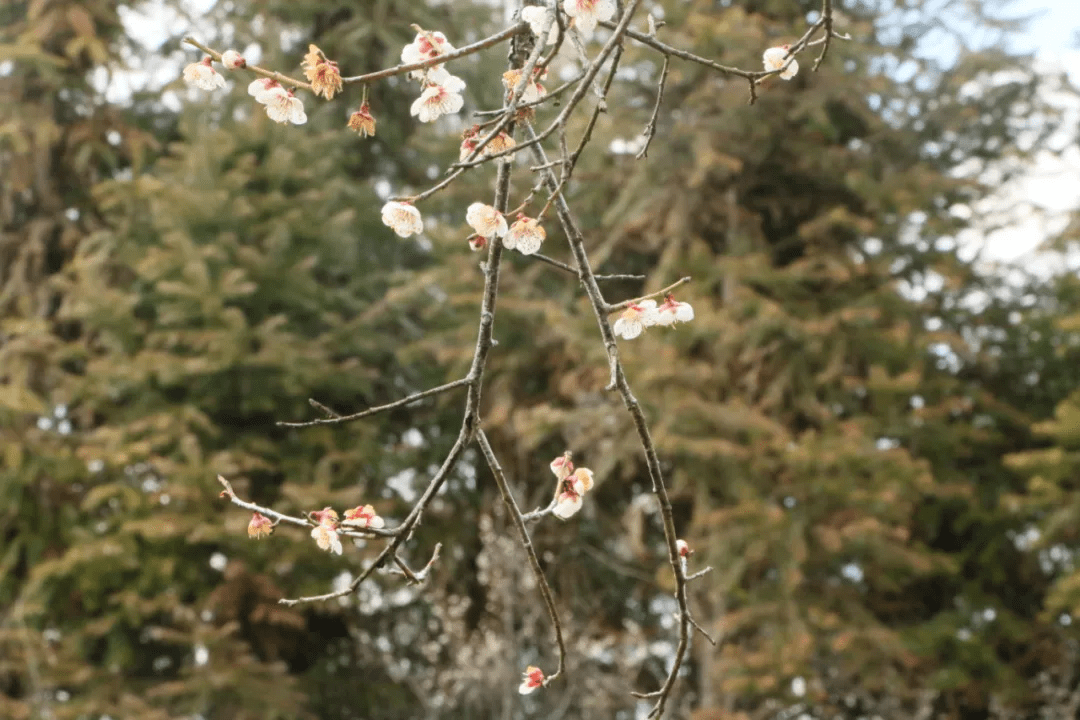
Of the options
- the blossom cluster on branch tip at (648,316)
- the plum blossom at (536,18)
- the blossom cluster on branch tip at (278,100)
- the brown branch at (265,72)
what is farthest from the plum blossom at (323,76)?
the blossom cluster on branch tip at (648,316)

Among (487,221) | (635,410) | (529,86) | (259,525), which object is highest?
(529,86)

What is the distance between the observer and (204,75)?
60.3 inches

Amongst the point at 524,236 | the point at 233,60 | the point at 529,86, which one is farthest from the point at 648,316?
the point at 233,60

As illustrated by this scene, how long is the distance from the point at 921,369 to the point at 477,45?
223 inches

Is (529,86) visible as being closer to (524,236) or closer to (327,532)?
(524,236)

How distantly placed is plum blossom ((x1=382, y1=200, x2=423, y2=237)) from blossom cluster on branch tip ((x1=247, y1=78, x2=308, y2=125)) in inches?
7.3

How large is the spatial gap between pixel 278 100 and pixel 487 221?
0.36 metres

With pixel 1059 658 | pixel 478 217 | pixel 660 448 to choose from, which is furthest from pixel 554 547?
pixel 478 217

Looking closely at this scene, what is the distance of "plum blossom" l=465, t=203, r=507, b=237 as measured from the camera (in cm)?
139

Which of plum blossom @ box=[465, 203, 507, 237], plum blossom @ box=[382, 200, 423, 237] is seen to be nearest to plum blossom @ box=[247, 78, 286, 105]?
plum blossom @ box=[382, 200, 423, 237]

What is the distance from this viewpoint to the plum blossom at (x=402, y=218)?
1.45 metres

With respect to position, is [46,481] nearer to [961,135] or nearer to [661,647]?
[661,647]

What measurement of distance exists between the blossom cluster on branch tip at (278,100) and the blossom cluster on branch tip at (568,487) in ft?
1.95

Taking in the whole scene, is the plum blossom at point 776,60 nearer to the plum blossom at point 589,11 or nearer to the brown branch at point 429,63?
the plum blossom at point 589,11
